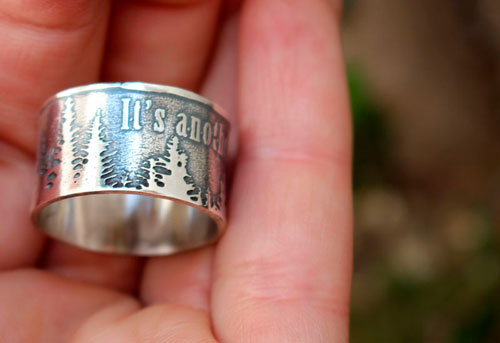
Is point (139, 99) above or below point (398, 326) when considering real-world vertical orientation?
above

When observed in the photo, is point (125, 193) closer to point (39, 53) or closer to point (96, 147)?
point (96, 147)

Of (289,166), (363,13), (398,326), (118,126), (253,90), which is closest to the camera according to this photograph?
(118,126)

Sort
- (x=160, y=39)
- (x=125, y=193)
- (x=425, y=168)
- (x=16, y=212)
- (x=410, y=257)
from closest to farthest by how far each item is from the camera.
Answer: (x=125, y=193) < (x=16, y=212) < (x=160, y=39) < (x=410, y=257) < (x=425, y=168)

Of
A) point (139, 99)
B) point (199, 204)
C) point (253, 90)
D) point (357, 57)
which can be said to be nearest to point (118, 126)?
point (139, 99)

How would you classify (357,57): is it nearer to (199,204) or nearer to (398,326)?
(398,326)

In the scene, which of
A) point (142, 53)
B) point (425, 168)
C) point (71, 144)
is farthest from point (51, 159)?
point (425, 168)

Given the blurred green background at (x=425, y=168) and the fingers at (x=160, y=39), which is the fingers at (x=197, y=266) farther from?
the blurred green background at (x=425, y=168)

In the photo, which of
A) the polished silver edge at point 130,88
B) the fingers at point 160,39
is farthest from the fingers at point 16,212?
the fingers at point 160,39
